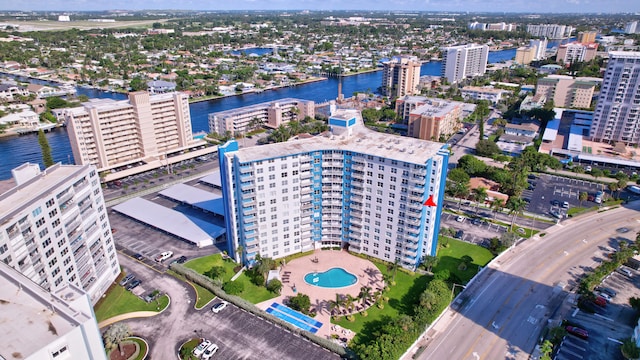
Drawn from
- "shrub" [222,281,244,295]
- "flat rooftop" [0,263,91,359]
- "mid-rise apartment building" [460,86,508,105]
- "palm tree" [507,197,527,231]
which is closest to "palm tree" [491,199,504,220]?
"palm tree" [507,197,527,231]

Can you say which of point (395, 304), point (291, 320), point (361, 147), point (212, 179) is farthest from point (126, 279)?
point (361, 147)

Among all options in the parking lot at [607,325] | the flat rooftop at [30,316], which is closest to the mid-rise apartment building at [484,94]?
the parking lot at [607,325]

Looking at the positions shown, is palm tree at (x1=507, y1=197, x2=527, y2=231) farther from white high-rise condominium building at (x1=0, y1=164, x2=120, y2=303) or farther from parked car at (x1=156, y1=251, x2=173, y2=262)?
white high-rise condominium building at (x1=0, y1=164, x2=120, y2=303)

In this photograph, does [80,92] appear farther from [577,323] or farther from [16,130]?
[577,323]

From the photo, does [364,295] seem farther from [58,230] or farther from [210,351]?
[58,230]

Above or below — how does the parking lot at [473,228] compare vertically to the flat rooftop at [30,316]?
below

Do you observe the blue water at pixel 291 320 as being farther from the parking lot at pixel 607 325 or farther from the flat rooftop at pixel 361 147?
the parking lot at pixel 607 325

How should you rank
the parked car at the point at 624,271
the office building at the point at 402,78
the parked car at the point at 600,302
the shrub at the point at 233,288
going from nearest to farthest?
the parked car at the point at 600,302 < the shrub at the point at 233,288 < the parked car at the point at 624,271 < the office building at the point at 402,78
